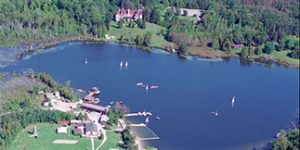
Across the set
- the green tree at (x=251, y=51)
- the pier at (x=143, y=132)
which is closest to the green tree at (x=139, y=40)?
the green tree at (x=251, y=51)

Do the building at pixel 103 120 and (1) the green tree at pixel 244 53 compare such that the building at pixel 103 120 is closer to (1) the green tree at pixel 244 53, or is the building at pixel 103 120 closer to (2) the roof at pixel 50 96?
(2) the roof at pixel 50 96

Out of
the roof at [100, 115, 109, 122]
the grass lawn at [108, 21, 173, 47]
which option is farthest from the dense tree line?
the roof at [100, 115, 109, 122]

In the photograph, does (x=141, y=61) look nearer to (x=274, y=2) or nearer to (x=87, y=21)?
(x=87, y=21)

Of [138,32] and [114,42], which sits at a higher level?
[138,32]

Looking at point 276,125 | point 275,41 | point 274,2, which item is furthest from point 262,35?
point 276,125

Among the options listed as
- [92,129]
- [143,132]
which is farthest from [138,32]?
[92,129]

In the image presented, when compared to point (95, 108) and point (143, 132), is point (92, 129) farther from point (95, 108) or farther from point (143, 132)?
point (95, 108)

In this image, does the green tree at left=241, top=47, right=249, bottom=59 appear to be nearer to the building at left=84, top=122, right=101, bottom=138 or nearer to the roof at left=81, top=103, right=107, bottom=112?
the roof at left=81, top=103, right=107, bottom=112
